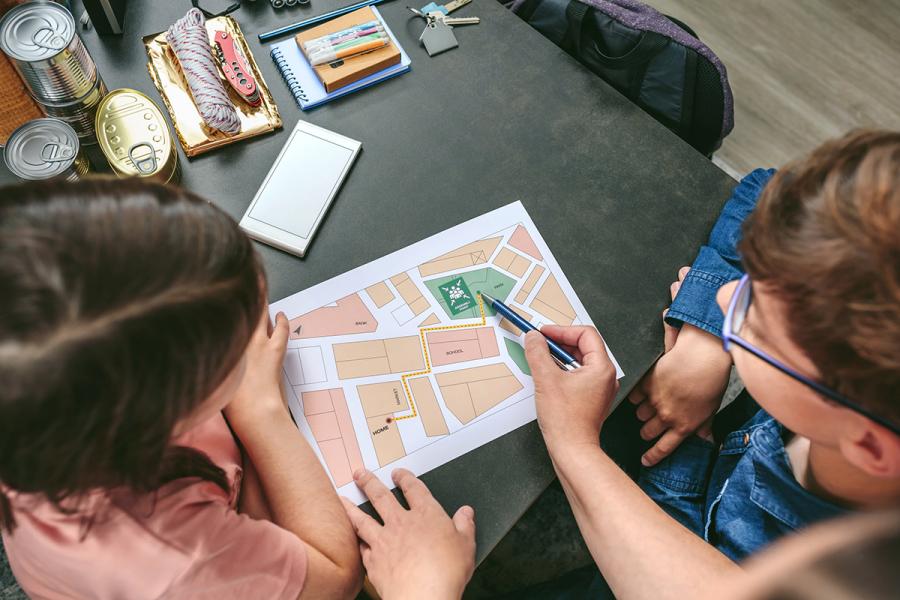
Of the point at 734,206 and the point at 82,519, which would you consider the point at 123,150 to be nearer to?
the point at 82,519

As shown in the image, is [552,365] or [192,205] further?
[552,365]

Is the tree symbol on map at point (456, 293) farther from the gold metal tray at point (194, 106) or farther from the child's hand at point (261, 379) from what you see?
the gold metal tray at point (194, 106)

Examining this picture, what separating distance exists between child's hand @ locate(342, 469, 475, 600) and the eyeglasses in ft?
1.21

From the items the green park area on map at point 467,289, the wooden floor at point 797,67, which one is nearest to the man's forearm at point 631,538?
the green park area on map at point 467,289

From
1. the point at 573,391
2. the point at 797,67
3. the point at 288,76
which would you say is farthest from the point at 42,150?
the point at 797,67

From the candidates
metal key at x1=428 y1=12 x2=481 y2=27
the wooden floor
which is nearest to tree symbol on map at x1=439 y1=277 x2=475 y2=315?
metal key at x1=428 y1=12 x2=481 y2=27

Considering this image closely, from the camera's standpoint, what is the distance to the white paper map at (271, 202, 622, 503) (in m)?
0.84

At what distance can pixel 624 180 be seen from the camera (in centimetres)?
102

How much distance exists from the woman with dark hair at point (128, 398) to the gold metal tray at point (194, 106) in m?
0.37

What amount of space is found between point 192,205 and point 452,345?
40 centimetres

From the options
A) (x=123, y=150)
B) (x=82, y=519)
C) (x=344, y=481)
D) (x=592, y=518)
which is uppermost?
(x=123, y=150)

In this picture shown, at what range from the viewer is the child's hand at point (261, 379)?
817 millimetres

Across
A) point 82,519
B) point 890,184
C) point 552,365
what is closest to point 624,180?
point 552,365

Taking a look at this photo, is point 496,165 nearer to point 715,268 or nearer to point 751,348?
point 715,268
